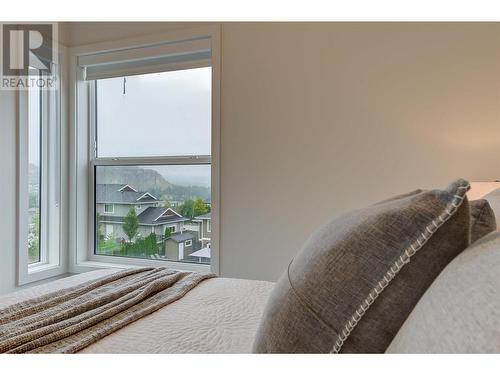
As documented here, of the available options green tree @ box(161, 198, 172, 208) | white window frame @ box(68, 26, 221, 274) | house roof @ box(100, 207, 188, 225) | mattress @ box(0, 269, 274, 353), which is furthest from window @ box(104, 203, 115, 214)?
mattress @ box(0, 269, 274, 353)

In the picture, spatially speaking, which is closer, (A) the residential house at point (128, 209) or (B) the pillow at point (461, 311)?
(B) the pillow at point (461, 311)

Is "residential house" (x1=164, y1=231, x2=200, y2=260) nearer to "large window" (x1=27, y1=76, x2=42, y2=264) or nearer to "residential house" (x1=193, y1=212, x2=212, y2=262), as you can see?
"residential house" (x1=193, y1=212, x2=212, y2=262)

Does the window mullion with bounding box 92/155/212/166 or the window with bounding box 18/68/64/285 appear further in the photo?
the window mullion with bounding box 92/155/212/166

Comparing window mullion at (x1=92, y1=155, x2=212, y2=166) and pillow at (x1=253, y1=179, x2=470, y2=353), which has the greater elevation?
window mullion at (x1=92, y1=155, x2=212, y2=166)

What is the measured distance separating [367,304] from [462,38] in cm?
215

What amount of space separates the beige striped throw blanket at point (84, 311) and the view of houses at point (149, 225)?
1224 millimetres

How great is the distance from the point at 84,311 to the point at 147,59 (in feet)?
7.38

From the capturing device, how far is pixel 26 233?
2.52 metres

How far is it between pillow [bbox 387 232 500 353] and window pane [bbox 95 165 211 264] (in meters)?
2.32

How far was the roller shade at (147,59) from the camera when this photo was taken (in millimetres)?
2615

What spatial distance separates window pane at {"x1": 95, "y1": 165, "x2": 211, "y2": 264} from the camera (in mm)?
2746

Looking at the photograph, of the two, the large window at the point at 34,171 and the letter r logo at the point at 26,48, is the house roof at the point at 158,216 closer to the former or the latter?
the large window at the point at 34,171

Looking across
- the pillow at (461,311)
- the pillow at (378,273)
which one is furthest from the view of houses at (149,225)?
the pillow at (461,311)
